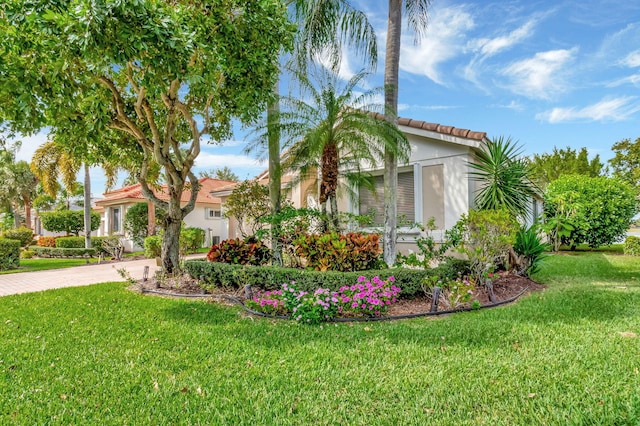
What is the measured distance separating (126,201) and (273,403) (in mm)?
25033

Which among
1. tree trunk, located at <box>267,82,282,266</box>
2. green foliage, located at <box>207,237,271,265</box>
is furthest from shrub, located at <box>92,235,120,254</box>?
tree trunk, located at <box>267,82,282,266</box>

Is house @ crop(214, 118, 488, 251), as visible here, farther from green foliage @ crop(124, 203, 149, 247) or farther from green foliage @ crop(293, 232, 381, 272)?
green foliage @ crop(124, 203, 149, 247)

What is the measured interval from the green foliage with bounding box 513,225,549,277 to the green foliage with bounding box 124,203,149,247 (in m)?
22.8

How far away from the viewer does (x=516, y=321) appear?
5699mm

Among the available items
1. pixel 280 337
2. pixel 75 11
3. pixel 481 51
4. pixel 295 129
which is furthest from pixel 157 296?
pixel 481 51

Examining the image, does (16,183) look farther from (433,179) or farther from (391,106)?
(433,179)

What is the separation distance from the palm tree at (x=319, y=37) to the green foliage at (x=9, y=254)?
13912 millimetres

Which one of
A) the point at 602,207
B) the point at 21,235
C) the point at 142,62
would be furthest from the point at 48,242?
the point at 602,207

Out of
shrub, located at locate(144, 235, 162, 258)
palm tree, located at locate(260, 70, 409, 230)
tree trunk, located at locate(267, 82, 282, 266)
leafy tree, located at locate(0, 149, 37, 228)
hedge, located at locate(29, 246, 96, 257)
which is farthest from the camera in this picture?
leafy tree, located at locate(0, 149, 37, 228)

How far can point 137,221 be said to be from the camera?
2356 centimetres

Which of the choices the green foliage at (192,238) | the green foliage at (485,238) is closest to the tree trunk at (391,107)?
the green foliage at (485,238)

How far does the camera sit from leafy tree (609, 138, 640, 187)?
3152 centimetres

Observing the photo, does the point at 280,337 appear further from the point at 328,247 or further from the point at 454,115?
the point at 454,115

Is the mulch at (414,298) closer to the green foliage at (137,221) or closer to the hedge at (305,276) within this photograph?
the hedge at (305,276)
